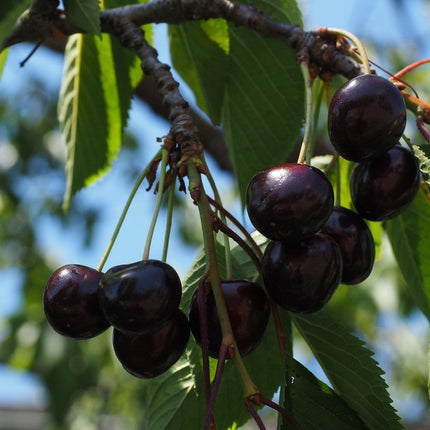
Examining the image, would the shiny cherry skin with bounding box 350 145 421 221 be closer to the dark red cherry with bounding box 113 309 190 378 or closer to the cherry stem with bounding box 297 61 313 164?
the cherry stem with bounding box 297 61 313 164

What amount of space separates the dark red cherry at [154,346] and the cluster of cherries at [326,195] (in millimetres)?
172

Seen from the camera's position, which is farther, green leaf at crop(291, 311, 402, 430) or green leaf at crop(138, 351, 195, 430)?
green leaf at crop(138, 351, 195, 430)

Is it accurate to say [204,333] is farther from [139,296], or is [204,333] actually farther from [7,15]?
[7,15]

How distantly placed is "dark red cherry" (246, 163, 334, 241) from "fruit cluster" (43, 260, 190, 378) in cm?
18

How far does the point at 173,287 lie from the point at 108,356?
5.09 m

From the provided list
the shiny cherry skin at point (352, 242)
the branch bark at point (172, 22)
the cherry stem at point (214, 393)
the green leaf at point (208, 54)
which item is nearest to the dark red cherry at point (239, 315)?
the cherry stem at point (214, 393)

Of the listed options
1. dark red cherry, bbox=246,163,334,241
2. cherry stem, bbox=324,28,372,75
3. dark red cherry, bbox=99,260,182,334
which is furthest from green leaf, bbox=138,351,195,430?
cherry stem, bbox=324,28,372,75

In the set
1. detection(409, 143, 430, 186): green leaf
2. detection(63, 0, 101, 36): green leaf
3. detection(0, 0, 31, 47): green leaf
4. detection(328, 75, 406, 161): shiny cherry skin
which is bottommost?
detection(409, 143, 430, 186): green leaf

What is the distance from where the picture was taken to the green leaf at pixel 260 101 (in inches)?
62.2

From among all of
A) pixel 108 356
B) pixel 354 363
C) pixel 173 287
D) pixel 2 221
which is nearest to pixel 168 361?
pixel 173 287

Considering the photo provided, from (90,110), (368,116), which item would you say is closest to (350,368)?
(368,116)

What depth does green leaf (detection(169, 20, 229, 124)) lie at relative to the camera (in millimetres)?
1597

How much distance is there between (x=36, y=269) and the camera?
20.2ft

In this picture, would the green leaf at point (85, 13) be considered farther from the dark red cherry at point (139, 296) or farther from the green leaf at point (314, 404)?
the green leaf at point (314, 404)
